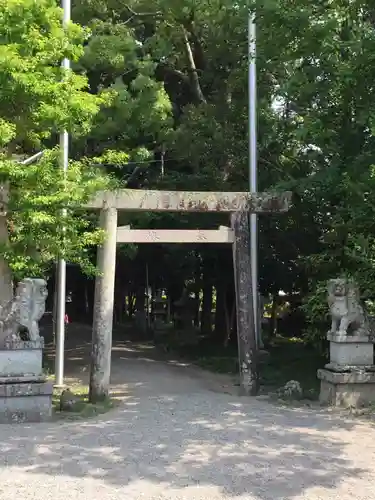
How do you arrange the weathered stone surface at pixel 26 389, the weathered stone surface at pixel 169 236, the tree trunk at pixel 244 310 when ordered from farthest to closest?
the tree trunk at pixel 244 310 < the weathered stone surface at pixel 169 236 < the weathered stone surface at pixel 26 389

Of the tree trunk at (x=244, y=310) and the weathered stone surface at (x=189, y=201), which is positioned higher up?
the weathered stone surface at (x=189, y=201)

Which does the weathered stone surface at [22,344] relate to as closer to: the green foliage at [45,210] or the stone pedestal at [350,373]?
the green foliage at [45,210]

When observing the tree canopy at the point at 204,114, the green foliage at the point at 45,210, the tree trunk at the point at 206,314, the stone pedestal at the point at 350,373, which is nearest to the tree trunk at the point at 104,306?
the green foliage at the point at 45,210

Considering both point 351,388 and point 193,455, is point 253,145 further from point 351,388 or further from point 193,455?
point 193,455

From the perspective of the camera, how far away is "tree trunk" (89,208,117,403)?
31.1 ft

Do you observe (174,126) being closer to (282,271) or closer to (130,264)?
(282,271)

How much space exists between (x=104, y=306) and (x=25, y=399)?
2.07 m

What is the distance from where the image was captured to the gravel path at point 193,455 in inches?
200

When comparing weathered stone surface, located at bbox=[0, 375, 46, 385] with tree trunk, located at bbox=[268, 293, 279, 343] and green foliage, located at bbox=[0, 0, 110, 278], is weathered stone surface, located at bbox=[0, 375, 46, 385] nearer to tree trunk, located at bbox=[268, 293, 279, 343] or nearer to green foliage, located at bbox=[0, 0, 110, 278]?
green foliage, located at bbox=[0, 0, 110, 278]

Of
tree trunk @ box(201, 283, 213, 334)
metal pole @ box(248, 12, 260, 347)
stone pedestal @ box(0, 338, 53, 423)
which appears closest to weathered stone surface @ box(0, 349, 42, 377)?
stone pedestal @ box(0, 338, 53, 423)

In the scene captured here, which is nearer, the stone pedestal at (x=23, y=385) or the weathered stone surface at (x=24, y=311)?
the stone pedestal at (x=23, y=385)

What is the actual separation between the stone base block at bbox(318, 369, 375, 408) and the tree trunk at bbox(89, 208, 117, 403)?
3.36 metres

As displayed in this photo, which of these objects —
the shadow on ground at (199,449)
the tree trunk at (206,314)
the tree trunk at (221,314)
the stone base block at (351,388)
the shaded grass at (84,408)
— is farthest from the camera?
the tree trunk at (206,314)

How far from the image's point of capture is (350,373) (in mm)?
8930
